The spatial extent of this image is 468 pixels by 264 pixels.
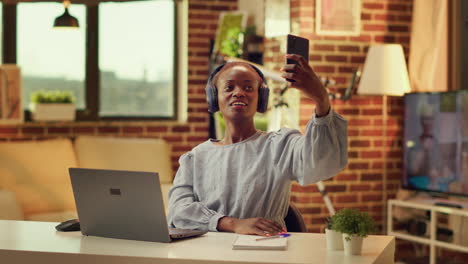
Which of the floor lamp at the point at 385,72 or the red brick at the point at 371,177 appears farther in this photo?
the red brick at the point at 371,177

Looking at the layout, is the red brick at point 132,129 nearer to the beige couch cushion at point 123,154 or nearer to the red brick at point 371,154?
the beige couch cushion at point 123,154

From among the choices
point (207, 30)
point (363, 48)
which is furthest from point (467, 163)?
point (207, 30)

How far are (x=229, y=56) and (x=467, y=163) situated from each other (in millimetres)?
1936

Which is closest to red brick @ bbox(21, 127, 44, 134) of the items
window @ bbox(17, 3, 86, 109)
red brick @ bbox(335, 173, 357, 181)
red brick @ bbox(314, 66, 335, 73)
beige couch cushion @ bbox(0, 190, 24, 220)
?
window @ bbox(17, 3, 86, 109)

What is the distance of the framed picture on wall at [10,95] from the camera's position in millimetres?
5727

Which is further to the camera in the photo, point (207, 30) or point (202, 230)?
point (207, 30)

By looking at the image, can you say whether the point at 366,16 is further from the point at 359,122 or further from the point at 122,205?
the point at 122,205

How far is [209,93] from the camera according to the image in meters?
2.76

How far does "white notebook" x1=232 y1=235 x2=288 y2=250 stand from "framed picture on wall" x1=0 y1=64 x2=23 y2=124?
12.7ft

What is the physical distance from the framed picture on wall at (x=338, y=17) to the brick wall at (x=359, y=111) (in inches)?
1.7

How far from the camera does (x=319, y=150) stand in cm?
235

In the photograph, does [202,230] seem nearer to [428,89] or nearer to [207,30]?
[428,89]

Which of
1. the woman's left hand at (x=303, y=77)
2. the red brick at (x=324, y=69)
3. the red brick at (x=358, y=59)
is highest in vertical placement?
the red brick at (x=358, y=59)

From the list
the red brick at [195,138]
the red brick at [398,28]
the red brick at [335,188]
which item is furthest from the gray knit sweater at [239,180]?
the red brick at [195,138]
